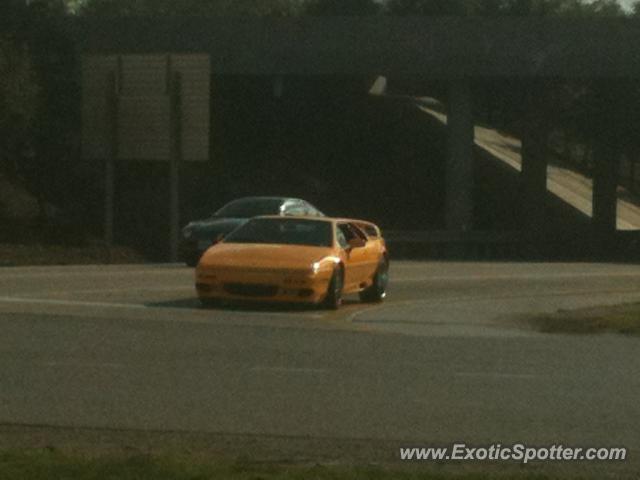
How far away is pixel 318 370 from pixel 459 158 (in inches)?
1432

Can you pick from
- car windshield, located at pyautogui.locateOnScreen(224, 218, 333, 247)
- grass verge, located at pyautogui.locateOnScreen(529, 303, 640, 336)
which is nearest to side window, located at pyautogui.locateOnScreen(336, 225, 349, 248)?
car windshield, located at pyautogui.locateOnScreen(224, 218, 333, 247)

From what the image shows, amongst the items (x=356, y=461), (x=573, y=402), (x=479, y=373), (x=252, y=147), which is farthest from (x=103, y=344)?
(x=252, y=147)

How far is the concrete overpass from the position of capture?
47438mm

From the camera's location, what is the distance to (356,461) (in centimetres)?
965

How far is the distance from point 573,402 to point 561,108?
158 feet

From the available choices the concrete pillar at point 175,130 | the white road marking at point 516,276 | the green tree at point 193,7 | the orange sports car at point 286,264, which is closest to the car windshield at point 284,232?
the orange sports car at point 286,264

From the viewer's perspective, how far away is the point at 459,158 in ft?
165

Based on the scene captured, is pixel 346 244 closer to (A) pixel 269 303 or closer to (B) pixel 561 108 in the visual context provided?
(A) pixel 269 303

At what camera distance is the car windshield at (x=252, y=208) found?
3234cm

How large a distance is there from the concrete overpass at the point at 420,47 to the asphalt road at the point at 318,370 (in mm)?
24114

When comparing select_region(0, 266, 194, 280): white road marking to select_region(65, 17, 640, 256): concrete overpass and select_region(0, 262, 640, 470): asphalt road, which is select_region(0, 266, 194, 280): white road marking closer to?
select_region(0, 262, 640, 470): asphalt road

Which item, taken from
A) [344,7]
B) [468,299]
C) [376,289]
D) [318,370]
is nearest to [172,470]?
[318,370]

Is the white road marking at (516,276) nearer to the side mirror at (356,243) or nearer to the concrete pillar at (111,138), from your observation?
the side mirror at (356,243)

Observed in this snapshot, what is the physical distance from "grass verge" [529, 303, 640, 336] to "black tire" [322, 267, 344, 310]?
271cm
